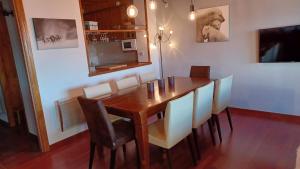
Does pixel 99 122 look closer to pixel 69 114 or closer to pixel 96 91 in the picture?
pixel 96 91

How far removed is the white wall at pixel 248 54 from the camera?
127 inches

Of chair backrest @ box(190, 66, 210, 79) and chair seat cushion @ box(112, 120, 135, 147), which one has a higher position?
chair backrest @ box(190, 66, 210, 79)

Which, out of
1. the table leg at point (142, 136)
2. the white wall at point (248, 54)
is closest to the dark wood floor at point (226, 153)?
the table leg at point (142, 136)

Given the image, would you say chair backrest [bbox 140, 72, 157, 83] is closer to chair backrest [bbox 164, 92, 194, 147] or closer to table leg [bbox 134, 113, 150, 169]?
chair backrest [bbox 164, 92, 194, 147]

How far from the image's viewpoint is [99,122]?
2.07 m

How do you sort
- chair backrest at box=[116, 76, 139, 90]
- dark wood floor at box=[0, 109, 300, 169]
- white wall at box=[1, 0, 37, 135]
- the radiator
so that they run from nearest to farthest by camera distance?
dark wood floor at box=[0, 109, 300, 169], white wall at box=[1, 0, 37, 135], the radiator, chair backrest at box=[116, 76, 139, 90]

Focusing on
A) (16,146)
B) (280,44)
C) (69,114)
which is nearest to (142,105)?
(69,114)

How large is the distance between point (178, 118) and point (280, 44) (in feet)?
7.09

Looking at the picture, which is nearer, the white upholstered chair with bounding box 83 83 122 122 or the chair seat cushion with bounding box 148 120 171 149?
the chair seat cushion with bounding box 148 120 171 149

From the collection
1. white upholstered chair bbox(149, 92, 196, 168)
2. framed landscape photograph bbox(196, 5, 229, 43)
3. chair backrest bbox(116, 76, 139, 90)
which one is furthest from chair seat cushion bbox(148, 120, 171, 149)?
framed landscape photograph bbox(196, 5, 229, 43)

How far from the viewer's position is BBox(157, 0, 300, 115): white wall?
3215 mm

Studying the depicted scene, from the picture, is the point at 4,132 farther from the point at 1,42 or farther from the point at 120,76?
the point at 120,76

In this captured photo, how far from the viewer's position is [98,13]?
5422 millimetres

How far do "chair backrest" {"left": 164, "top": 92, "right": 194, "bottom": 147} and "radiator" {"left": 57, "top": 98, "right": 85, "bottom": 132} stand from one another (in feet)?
5.40
